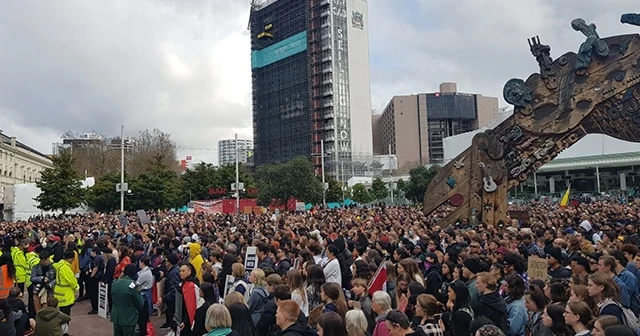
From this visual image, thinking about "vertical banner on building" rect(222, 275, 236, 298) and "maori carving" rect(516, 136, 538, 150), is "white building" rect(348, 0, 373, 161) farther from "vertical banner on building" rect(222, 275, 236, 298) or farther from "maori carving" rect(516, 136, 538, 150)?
"vertical banner on building" rect(222, 275, 236, 298)

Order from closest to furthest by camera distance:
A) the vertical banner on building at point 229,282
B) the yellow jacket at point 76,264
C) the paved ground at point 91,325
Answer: the vertical banner on building at point 229,282 → the paved ground at point 91,325 → the yellow jacket at point 76,264

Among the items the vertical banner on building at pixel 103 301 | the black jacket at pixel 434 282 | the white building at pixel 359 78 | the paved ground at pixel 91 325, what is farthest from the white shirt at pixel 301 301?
the white building at pixel 359 78

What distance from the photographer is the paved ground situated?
34.6 feet

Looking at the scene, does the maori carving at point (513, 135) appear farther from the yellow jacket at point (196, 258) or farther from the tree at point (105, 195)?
the tree at point (105, 195)

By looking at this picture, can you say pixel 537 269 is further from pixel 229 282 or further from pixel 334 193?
pixel 334 193

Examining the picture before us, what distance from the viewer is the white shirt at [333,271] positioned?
27.4ft

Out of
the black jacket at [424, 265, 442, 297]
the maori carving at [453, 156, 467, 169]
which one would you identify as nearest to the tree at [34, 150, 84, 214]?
the maori carving at [453, 156, 467, 169]

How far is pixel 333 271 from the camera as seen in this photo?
8398 millimetres

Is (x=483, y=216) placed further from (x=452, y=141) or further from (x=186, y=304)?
(x=452, y=141)

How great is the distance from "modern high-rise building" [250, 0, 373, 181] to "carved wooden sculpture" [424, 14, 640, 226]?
5963 cm

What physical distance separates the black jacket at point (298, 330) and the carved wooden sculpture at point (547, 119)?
15518 mm

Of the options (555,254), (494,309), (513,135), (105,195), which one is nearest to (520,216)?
(513,135)

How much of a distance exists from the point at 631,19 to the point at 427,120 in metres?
107

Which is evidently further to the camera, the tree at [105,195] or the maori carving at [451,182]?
the tree at [105,195]
